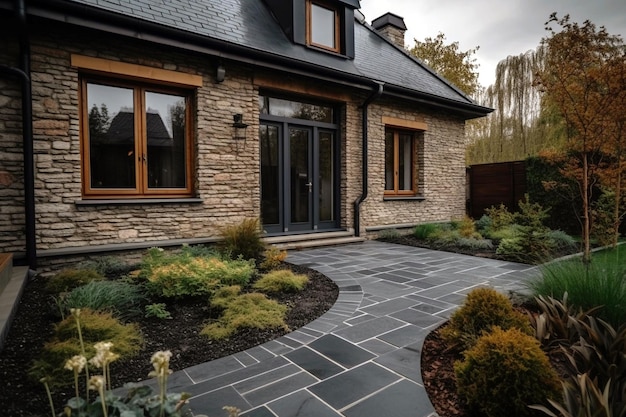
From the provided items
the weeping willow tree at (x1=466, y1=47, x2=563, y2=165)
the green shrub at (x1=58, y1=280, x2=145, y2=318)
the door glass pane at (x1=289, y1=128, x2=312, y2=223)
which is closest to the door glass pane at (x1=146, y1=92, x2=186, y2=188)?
the door glass pane at (x1=289, y1=128, x2=312, y2=223)

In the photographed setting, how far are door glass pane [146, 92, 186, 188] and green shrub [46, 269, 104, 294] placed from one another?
1.98 metres

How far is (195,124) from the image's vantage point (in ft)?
18.6

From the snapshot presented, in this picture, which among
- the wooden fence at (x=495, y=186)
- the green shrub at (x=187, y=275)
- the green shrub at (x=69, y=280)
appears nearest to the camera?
the green shrub at (x=187, y=275)

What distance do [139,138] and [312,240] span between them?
344 cm

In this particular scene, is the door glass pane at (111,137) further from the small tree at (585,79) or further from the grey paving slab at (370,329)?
the small tree at (585,79)

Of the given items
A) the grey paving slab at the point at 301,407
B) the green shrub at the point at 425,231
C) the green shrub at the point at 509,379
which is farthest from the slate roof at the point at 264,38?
the green shrub at the point at 509,379

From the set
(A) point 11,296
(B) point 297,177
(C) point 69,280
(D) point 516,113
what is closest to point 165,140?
(B) point 297,177

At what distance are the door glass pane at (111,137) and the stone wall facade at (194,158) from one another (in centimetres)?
26

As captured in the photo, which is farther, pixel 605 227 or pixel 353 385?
pixel 605 227

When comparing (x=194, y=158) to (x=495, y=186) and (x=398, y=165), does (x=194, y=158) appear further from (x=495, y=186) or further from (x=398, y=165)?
(x=495, y=186)

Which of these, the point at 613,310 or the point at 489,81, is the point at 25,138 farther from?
the point at 489,81

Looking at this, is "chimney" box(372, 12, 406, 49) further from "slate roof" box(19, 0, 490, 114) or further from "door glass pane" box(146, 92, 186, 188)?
"door glass pane" box(146, 92, 186, 188)

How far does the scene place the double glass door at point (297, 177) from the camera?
21.9ft

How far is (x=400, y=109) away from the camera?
328 inches
